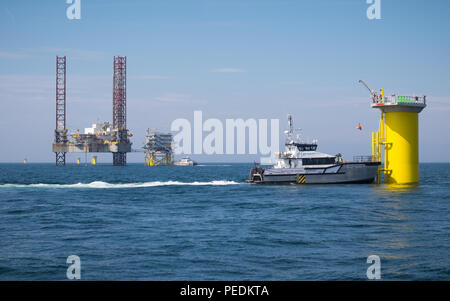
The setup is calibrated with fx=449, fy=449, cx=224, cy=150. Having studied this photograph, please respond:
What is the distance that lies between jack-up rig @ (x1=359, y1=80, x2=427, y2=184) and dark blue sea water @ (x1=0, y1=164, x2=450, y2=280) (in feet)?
26.4

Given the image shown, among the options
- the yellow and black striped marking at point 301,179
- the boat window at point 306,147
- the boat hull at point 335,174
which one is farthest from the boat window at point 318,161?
the yellow and black striped marking at point 301,179

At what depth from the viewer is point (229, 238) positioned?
2352cm

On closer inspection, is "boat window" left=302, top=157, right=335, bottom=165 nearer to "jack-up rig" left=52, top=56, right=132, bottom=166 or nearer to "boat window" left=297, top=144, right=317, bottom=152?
"boat window" left=297, top=144, right=317, bottom=152

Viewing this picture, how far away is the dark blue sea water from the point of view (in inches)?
667

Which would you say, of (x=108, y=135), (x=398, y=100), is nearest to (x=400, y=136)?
(x=398, y=100)

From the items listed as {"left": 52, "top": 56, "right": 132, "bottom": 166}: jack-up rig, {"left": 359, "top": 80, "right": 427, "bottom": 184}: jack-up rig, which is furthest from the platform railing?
{"left": 52, "top": 56, "right": 132, "bottom": 166}: jack-up rig

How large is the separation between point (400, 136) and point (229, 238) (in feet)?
112

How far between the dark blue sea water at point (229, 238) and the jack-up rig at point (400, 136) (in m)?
8.05
